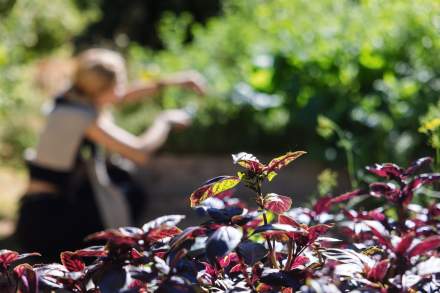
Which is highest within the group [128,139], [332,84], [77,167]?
[332,84]

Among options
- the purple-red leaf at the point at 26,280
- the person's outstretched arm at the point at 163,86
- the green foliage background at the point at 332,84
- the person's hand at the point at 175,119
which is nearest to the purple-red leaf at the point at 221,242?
the purple-red leaf at the point at 26,280

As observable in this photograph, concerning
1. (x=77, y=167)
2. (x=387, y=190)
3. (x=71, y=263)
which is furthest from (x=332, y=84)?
(x=71, y=263)

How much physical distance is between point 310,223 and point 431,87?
6.42 feet

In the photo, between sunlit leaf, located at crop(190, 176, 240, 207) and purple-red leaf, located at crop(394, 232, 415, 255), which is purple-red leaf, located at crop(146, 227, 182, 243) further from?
purple-red leaf, located at crop(394, 232, 415, 255)

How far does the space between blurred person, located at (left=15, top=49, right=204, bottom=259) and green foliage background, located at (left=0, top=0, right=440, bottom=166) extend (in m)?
0.38

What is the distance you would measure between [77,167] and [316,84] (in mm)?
1347

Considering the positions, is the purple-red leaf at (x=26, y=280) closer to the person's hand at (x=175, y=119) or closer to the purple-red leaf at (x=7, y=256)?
the purple-red leaf at (x=7, y=256)

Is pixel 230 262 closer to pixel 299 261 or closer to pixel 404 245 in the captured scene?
pixel 299 261

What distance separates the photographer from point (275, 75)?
4117mm

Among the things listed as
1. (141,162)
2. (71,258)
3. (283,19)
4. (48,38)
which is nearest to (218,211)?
(71,258)

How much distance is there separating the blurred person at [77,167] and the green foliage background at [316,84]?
378 mm

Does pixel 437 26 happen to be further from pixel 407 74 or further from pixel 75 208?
pixel 75 208

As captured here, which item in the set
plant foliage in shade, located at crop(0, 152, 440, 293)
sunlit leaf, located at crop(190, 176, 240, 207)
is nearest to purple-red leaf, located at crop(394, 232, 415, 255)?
plant foliage in shade, located at crop(0, 152, 440, 293)

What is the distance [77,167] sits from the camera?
3824mm
